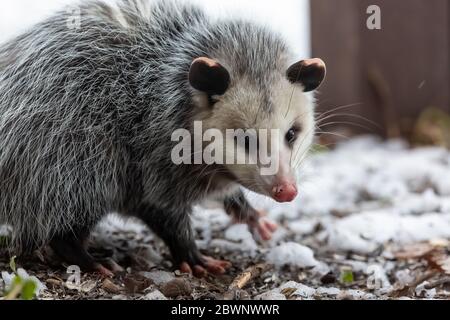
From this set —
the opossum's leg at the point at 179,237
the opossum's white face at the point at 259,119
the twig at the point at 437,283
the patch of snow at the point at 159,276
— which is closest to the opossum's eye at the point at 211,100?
the opossum's white face at the point at 259,119

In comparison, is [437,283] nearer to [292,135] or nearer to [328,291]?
[328,291]

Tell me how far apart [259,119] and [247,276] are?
522 mm

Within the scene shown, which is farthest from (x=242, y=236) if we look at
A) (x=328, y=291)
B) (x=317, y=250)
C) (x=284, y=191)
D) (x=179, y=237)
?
(x=284, y=191)

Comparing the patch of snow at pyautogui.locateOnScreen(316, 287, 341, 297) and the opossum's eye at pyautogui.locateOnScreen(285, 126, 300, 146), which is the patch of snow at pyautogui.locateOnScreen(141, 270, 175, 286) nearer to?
the patch of snow at pyautogui.locateOnScreen(316, 287, 341, 297)

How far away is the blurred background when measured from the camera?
14.1 ft

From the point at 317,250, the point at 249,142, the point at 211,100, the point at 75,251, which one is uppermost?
the point at 211,100

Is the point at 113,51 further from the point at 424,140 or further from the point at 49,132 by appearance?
the point at 424,140

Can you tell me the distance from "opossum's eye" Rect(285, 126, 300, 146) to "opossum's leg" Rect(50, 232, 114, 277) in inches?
27.3

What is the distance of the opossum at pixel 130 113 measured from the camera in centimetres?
211

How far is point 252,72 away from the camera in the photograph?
6.90 feet

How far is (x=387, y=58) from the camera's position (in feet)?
14.5

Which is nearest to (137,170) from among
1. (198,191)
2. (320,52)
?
(198,191)

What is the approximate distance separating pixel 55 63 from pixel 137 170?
44 centimetres

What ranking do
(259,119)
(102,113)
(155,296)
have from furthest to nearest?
(102,113) → (259,119) → (155,296)
